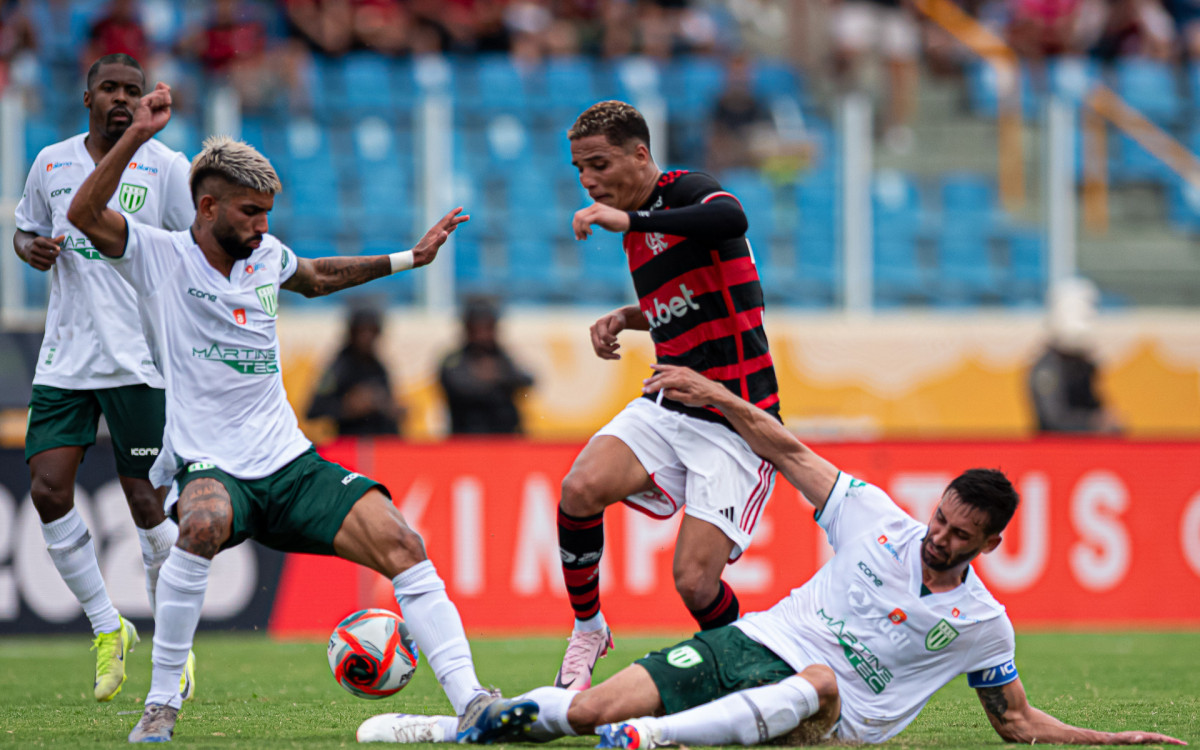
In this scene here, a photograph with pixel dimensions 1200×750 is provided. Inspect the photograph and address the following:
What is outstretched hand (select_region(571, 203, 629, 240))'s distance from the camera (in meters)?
5.03

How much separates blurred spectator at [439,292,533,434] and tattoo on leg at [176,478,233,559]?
6305mm

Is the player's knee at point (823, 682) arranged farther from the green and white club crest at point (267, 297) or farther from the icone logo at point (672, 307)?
the green and white club crest at point (267, 297)

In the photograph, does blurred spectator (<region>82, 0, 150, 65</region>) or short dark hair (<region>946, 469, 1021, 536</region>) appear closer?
short dark hair (<region>946, 469, 1021, 536</region>)

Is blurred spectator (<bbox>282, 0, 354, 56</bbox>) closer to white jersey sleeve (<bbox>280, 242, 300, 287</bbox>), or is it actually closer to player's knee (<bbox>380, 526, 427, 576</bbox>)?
white jersey sleeve (<bbox>280, 242, 300, 287</bbox>)

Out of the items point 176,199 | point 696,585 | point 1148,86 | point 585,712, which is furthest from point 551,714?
point 1148,86

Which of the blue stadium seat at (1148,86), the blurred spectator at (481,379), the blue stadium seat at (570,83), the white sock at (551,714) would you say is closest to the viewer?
the white sock at (551,714)

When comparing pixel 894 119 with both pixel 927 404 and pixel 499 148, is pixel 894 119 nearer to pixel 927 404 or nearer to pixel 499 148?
pixel 927 404

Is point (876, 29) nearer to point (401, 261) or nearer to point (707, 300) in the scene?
point (707, 300)

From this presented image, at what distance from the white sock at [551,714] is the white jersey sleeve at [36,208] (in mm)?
3332

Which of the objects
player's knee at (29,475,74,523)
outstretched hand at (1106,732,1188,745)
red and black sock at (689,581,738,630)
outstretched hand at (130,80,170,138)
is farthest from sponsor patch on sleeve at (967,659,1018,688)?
player's knee at (29,475,74,523)

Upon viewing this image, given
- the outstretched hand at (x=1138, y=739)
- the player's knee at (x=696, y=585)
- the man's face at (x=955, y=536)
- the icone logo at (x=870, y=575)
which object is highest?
the man's face at (x=955, y=536)

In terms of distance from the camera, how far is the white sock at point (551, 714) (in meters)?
4.97

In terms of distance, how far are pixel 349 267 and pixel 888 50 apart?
1287cm


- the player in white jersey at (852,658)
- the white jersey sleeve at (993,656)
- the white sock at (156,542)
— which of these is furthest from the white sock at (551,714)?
the white sock at (156,542)
